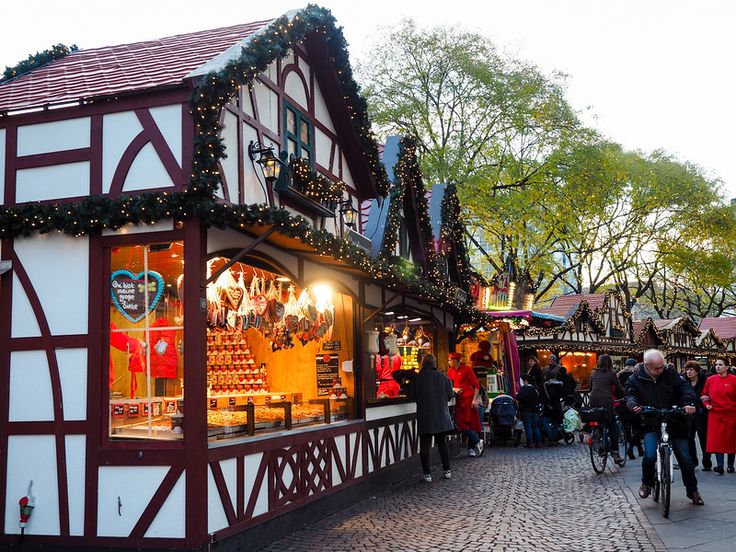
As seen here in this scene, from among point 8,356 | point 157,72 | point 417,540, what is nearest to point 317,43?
point 157,72

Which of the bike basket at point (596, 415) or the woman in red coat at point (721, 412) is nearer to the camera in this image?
the woman in red coat at point (721, 412)

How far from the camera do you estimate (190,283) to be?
333 inches

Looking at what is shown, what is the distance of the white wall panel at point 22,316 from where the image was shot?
899 centimetres

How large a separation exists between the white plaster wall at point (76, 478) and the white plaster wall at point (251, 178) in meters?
3.14

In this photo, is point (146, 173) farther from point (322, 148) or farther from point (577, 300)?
point (577, 300)

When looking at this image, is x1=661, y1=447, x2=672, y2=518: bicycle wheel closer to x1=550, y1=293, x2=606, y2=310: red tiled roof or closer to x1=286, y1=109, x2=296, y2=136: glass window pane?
x1=286, y1=109, x2=296, y2=136: glass window pane

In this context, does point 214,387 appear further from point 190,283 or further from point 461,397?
point 461,397

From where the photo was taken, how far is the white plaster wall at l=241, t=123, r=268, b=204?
32.2ft

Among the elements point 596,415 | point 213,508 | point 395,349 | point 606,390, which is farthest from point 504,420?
point 213,508

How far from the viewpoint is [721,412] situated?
13812 millimetres

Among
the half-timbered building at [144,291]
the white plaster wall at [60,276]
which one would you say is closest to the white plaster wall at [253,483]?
the half-timbered building at [144,291]

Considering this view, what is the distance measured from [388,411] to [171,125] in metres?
7.38

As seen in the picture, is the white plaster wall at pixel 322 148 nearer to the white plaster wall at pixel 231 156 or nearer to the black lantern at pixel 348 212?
the black lantern at pixel 348 212

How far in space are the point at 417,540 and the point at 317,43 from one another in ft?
23.8
